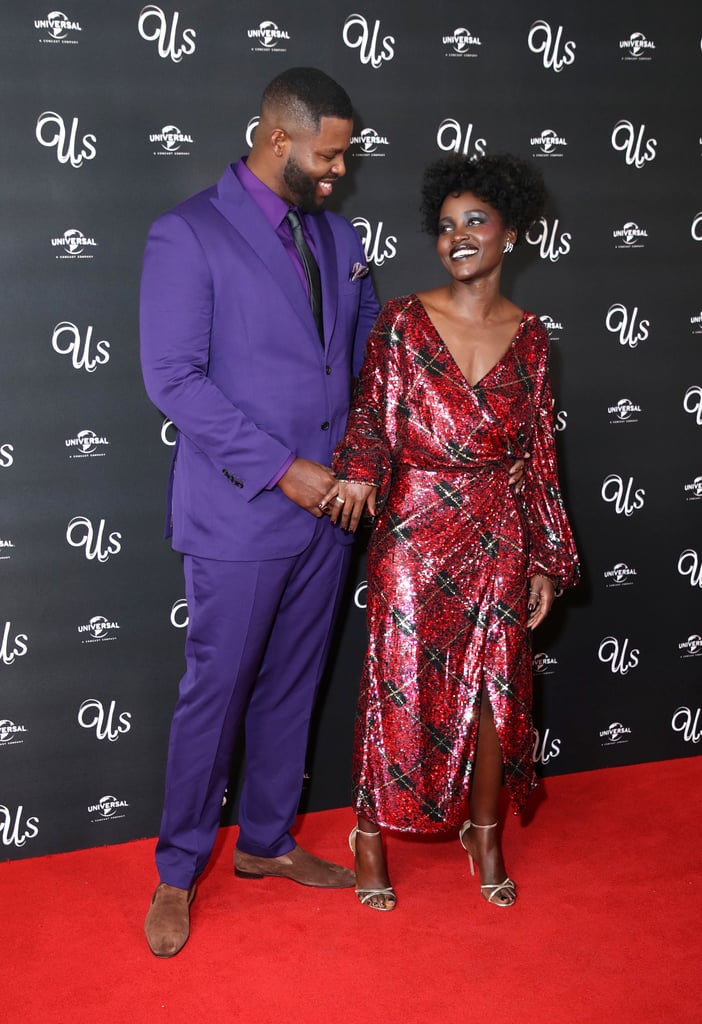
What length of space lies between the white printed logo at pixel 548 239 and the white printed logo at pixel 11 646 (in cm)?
199

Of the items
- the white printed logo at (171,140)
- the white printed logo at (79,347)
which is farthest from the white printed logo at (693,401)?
the white printed logo at (79,347)

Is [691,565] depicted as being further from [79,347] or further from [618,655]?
[79,347]

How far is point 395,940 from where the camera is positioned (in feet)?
9.22

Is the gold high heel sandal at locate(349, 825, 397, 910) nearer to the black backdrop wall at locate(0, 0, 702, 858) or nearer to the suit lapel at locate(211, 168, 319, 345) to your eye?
the black backdrop wall at locate(0, 0, 702, 858)

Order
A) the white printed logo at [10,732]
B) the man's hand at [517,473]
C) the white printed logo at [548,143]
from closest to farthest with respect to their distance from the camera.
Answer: the man's hand at [517,473] < the white printed logo at [10,732] < the white printed logo at [548,143]

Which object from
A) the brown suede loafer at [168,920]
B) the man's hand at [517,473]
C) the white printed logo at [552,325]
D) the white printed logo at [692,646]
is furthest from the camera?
the white printed logo at [692,646]

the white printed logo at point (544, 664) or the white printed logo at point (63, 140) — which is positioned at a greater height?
the white printed logo at point (63, 140)

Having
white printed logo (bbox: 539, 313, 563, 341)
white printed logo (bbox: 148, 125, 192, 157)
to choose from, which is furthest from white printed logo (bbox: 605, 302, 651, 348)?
white printed logo (bbox: 148, 125, 192, 157)

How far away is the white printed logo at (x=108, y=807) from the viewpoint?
3350 mm

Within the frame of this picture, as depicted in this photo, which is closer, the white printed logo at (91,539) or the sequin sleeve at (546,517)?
the sequin sleeve at (546,517)

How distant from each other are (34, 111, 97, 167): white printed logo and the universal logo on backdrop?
0.19m

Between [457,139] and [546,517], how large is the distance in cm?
125

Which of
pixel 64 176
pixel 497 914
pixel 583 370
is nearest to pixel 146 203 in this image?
pixel 64 176

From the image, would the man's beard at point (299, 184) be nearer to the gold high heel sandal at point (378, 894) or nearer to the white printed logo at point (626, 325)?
the white printed logo at point (626, 325)
